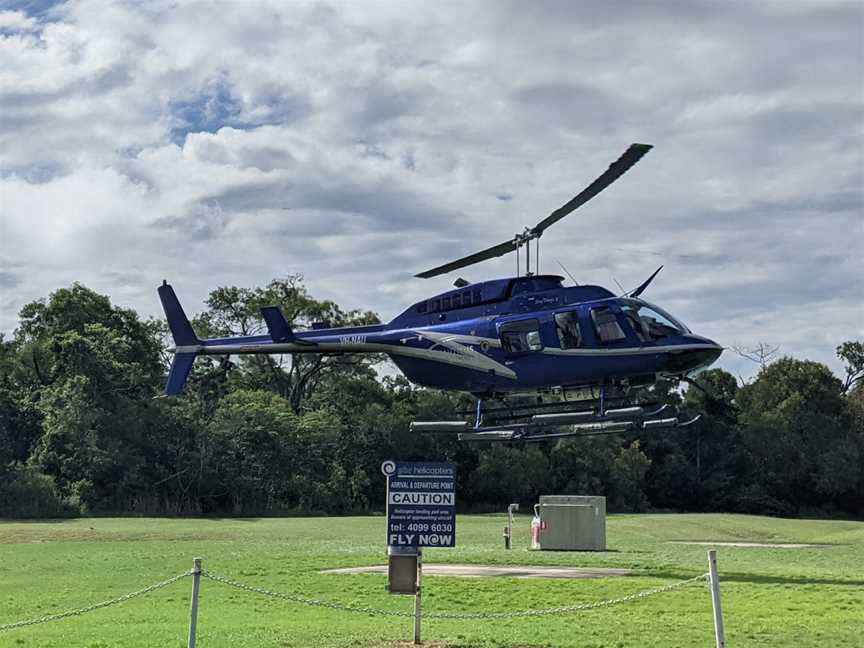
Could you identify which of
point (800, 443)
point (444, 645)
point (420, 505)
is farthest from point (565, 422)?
point (800, 443)

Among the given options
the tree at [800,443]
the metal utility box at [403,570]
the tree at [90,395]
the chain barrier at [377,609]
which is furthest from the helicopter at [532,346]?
the tree at [800,443]

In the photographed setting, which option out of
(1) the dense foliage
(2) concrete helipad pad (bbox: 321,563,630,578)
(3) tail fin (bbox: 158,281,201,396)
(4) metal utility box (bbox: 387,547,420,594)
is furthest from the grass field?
(1) the dense foliage

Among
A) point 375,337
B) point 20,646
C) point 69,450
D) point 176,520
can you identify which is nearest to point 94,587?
point 20,646

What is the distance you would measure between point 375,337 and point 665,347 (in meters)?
8.50

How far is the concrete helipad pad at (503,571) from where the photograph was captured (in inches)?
971

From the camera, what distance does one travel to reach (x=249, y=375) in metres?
85.8

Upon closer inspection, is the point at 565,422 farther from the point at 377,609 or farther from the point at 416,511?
the point at 416,511

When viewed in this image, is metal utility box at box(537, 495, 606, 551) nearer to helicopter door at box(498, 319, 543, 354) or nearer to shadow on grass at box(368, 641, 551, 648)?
helicopter door at box(498, 319, 543, 354)

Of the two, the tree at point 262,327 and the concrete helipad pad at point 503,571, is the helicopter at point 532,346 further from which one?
the tree at point 262,327

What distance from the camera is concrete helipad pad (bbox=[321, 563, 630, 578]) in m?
24.7

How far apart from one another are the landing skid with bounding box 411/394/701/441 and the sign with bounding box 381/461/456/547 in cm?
880

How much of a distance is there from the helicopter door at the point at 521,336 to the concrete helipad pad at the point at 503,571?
531 centimetres

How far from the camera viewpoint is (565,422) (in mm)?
26188

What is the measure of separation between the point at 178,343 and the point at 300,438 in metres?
40.5
